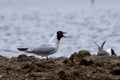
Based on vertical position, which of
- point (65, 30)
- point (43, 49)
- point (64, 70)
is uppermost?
point (65, 30)

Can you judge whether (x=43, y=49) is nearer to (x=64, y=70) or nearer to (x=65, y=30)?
Answer: (x=64, y=70)

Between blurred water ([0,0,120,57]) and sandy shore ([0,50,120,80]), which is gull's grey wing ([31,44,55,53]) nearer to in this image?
sandy shore ([0,50,120,80])

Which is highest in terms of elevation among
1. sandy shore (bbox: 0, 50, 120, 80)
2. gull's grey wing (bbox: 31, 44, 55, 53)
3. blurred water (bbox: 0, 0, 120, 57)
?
blurred water (bbox: 0, 0, 120, 57)

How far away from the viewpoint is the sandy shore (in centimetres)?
624

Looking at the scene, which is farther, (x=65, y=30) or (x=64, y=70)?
(x=65, y=30)

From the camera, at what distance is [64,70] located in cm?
650

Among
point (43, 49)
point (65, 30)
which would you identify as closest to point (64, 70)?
point (43, 49)

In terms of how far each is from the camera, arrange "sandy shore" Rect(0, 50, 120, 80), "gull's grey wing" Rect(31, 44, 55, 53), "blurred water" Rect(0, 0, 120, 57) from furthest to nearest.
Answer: "blurred water" Rect(0, 0, 120, 57) < "gull's grey wing" Rect(31, 44, 55, 53) < "sandy shore" Rect(0, 50, 120, 80)

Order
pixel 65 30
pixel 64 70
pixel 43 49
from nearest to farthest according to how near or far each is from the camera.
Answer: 1. pixel 64 70
2. pixel 43 49
3. pixel 65 30

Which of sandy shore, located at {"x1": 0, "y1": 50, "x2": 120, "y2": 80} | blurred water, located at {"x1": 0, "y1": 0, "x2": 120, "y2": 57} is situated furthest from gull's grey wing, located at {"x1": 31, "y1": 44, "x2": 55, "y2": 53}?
blurred water, located at {"x1": 0, "y1": 0, "x2": 120, "y2": 57}

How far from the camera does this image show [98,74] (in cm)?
638

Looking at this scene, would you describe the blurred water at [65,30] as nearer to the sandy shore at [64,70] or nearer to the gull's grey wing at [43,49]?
the gull's grey wing at [43,49]

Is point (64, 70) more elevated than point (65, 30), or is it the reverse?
point (65, 30)

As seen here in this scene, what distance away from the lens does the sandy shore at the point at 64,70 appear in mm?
6238
